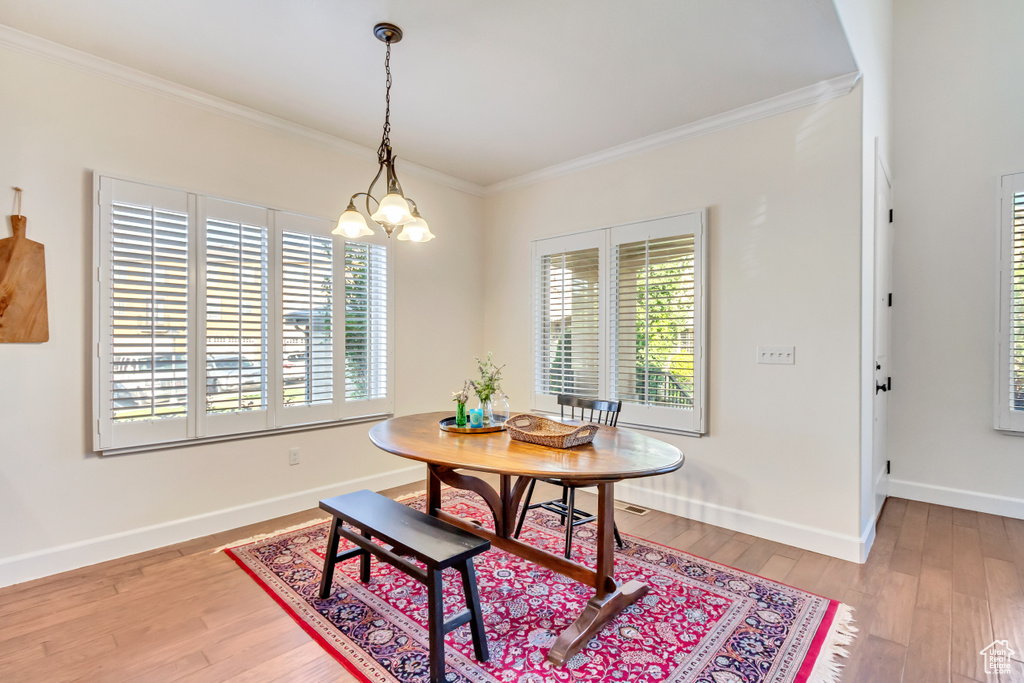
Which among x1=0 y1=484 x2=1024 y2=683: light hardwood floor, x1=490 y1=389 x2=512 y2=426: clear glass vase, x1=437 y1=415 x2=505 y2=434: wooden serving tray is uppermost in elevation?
x1=490 y1=389 x2=512 y2=426: clear glass vase

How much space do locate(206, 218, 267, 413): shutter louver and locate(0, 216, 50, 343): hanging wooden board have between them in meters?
0.73

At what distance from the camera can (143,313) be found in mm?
2719

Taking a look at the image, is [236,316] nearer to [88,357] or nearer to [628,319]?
[88,357]

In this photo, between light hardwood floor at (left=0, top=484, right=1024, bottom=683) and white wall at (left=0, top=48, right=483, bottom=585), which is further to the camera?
white wall at (left=0, top=48, right=483, bottom=585)

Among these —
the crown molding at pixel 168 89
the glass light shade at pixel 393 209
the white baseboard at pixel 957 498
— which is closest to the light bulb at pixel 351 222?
the glass light shade at pixel 393 209

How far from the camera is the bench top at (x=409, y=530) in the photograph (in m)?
1.79

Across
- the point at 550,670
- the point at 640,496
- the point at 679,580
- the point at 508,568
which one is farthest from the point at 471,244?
the point at 550,670

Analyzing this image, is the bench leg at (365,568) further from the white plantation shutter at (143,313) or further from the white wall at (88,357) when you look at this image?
the white plantation shutter at (143,313)

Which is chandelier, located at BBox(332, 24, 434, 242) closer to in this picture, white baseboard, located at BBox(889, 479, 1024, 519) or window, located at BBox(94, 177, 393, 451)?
window, located at BBox(94, 177, 393, 451)

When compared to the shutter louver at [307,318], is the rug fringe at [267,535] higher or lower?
lower

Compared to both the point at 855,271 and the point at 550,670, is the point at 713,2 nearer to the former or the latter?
the point at 855,271

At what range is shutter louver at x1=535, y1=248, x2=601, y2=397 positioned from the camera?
3.87 metres

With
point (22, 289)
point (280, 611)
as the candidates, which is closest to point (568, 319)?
point (280, 611)

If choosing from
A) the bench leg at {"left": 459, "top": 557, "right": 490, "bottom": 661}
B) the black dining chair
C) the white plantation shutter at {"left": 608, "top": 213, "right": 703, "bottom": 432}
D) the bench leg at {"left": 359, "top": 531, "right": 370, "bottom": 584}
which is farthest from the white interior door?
the bench leg at {"left": 359, "top": 531, "right": 370, "bottom": 584}
